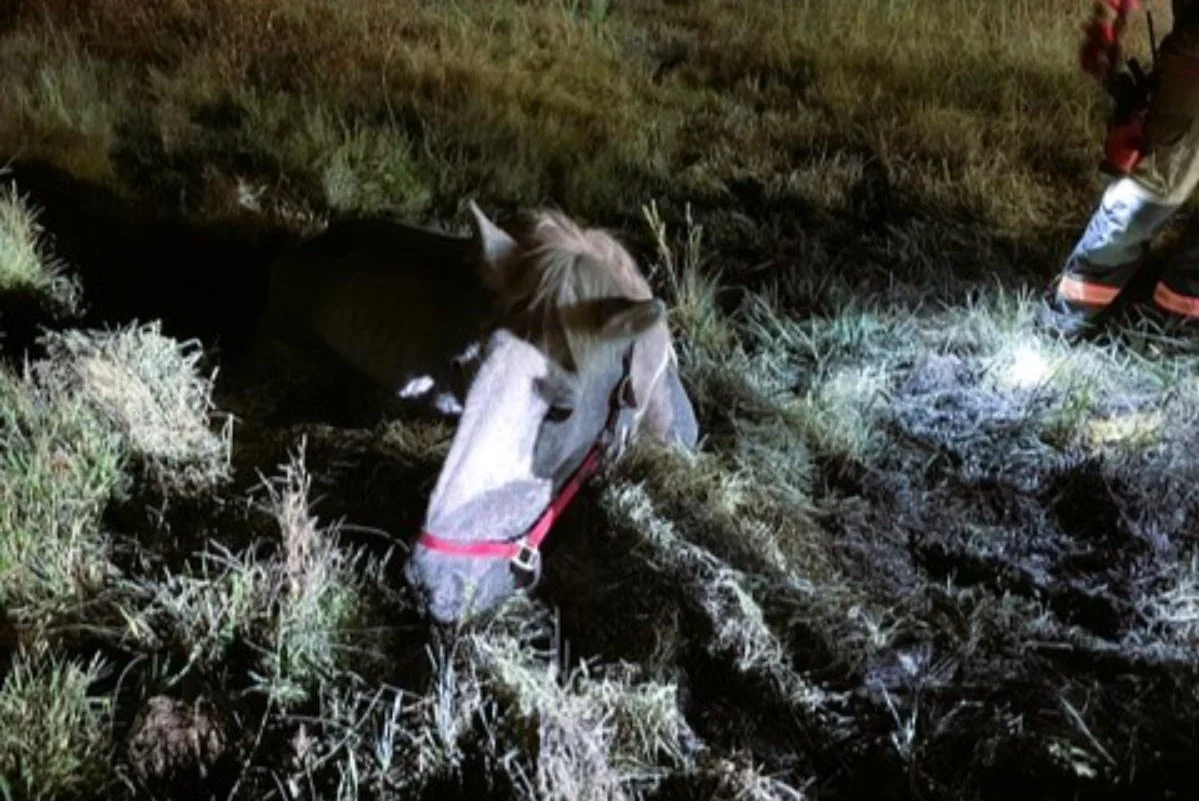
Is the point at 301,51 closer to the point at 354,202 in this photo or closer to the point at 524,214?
the point at 354,202

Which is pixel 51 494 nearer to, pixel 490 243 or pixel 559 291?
pixel 490 243

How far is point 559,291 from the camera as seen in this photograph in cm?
315

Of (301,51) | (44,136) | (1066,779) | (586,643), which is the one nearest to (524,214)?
(586,643)

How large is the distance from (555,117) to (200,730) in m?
4.61

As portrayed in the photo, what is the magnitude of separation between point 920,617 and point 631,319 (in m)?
1.19

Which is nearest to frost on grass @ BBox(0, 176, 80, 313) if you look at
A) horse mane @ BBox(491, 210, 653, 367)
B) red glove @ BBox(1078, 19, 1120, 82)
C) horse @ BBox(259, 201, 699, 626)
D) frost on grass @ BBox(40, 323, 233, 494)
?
frost on grass @ BBox(40, 323, 233, 494)

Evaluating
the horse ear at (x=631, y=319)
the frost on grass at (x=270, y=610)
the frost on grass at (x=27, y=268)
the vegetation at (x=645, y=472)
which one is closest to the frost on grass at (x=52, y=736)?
the vegetation at (x=645, y=472)

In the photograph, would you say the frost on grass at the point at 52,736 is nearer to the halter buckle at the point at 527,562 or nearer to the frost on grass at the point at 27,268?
the halter buckle at the point at 527,562

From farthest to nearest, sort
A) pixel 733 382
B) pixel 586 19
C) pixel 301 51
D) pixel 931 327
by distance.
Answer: pixel 586 19 < pixel 301 51 < pixel 931 327 < pixel 733 382

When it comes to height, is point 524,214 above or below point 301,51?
above

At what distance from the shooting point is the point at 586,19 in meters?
8.24

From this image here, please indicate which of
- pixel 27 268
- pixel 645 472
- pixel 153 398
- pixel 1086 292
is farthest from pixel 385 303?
pixel 1086 292

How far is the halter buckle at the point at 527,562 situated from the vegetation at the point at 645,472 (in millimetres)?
107

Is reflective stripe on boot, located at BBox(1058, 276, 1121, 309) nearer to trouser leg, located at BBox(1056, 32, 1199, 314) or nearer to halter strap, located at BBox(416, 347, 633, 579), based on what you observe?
trouser leg, located at BBox(1056, 32, 1199, 314)
